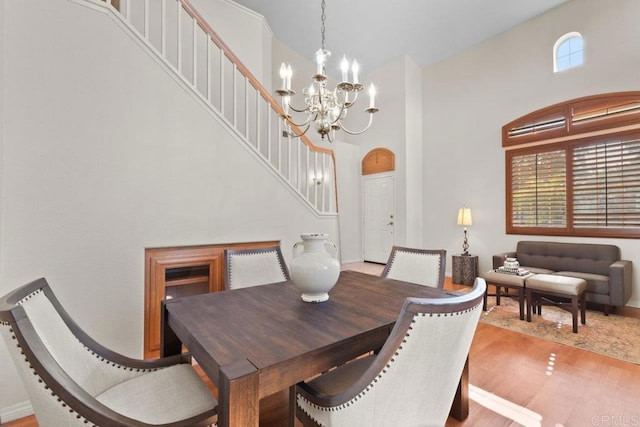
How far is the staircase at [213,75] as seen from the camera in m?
2.40

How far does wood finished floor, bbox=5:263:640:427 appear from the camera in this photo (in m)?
1.68

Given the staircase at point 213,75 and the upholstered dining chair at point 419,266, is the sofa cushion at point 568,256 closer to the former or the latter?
the upholstered dining chair at point 419,266

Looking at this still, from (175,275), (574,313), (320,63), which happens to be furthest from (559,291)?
(175,275)

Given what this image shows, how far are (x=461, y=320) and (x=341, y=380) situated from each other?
63cm

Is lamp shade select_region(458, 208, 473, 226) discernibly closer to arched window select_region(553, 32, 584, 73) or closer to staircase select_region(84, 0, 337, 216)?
arched window select_region(553, 32, 584, 73)

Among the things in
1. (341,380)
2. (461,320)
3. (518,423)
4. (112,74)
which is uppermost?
(112,74)

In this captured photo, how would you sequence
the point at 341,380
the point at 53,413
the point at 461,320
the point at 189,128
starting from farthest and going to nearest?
the point at 189,128 → the point at 341,380 → the point at 461,320 → the point at 53,413

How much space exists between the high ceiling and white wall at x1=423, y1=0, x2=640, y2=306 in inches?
11.4

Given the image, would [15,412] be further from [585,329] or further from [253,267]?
[585,329]

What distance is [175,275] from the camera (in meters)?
2.41

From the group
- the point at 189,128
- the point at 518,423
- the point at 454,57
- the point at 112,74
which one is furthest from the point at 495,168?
the point at 112,74

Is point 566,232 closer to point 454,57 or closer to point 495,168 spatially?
point 495,168

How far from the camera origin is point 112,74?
2.04 m

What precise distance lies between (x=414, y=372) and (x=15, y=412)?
235cm
